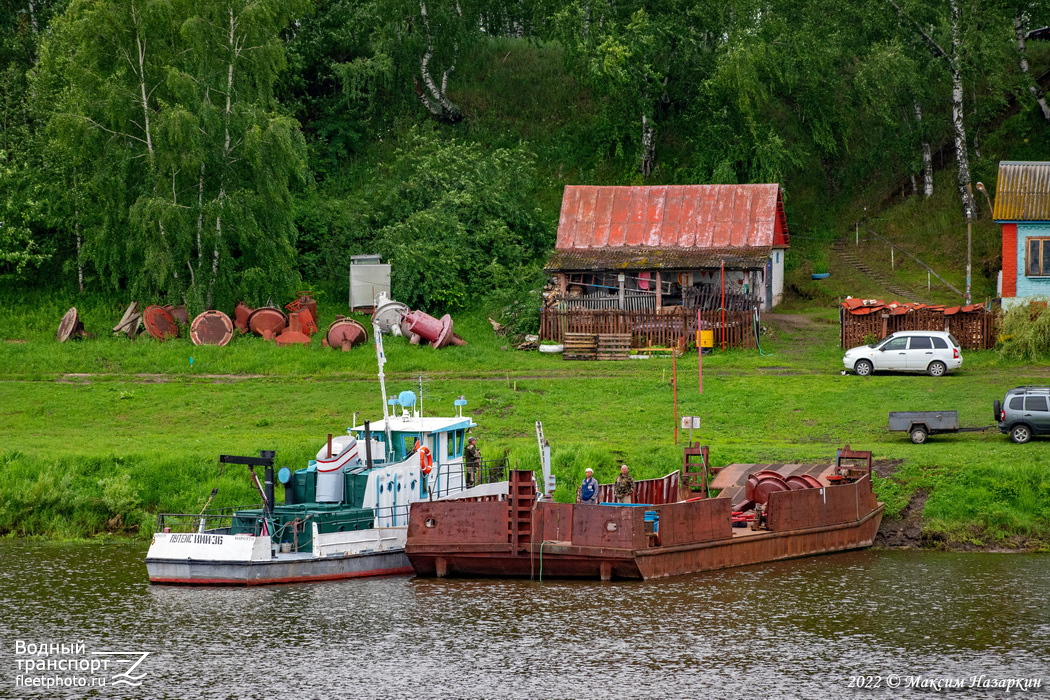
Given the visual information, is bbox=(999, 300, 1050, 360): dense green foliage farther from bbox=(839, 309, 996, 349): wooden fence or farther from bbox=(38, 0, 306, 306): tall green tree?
bbox=(38, 0, 306, 306): tall green tree

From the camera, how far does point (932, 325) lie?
49.2m

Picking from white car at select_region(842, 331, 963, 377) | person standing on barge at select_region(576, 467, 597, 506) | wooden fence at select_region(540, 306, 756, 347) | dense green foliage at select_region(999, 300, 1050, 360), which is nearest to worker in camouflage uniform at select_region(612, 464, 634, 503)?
person standing on barge at select_region(576, 467, 597, 506)

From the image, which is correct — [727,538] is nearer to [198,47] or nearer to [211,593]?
[211,593]

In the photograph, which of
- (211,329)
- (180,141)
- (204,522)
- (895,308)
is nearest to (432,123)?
(180,141)

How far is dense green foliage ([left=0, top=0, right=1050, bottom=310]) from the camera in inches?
2037

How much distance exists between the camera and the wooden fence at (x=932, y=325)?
1925 inches

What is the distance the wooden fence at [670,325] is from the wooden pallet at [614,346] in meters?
0.53

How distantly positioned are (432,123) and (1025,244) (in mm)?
30262

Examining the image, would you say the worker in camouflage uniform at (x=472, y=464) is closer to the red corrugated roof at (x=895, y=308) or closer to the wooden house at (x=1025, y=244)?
the red corrugated roof at (x=895, y=308)

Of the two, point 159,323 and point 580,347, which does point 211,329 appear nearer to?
point 159,323

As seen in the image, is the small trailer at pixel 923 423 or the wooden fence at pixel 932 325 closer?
the small trailer at pixel 923 423

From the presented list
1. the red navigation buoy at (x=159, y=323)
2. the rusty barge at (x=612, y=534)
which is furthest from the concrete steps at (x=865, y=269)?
the red navigation buoy at (x=159, y=323)

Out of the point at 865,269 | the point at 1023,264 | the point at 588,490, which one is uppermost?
the point at 865,269

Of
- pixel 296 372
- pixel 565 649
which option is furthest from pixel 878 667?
pixel 296 372
